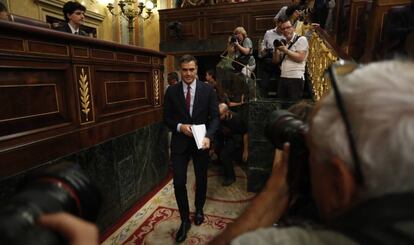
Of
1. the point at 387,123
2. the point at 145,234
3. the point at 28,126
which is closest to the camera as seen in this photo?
the point at 387,123

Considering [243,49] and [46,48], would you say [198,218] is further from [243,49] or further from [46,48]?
[243,49]

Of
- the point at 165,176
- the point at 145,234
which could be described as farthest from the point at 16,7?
the point at 145,234

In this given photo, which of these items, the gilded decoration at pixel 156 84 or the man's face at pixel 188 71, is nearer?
the man's face at pixel 188 71

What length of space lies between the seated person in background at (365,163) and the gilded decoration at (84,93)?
6.33ft

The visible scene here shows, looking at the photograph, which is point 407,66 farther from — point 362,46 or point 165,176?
point 362,46

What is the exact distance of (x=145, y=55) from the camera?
308 centimetres

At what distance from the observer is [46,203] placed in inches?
19.7

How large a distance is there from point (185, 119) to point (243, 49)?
2.41m

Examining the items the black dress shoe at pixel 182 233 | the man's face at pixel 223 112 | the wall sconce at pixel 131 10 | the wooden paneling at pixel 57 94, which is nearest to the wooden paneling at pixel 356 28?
the man's face at pixel 223 112

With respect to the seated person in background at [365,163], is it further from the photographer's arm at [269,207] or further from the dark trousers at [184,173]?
the dark trousers at [184,173]

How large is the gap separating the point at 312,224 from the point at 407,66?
0.37 meters

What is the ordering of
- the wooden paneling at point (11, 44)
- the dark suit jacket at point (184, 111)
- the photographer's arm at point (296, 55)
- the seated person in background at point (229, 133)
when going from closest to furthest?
the wooden paneling at point (11, 44) < the dark suit jacket at point (184, 111) < the photographer's arm at point (296, 55) < the seated person in background at point (229, 133)

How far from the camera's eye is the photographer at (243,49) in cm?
434

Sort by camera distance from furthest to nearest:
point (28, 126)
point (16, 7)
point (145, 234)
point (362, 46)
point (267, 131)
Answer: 1. point (16, 7)
2. point (362, 46)
3. point (145, 234)
4. point (28, 126)
5. point (267, 131)
